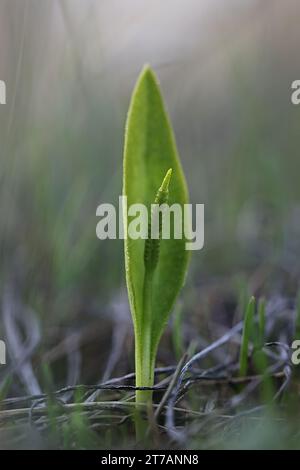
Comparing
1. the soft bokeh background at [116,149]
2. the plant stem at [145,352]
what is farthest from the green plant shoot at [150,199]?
the soft bokeh background at [116,149]

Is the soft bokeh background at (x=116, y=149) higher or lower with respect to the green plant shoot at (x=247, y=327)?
higher

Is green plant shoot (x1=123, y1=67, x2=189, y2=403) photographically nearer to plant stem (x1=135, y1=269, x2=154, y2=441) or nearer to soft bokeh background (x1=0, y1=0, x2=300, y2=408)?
plant stem (x1=135, y1=269, x2=154, y2=441)

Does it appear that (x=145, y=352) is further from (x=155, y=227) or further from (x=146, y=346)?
(x=155, y=227)

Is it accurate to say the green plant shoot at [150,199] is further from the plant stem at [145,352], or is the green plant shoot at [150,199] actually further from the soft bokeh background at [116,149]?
the soft bokeh background at [116,149]

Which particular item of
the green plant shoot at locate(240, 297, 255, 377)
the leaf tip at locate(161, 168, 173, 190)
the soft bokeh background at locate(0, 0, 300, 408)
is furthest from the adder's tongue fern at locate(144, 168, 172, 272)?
the soft bokeh background at locate(0, 0, 300, 408)

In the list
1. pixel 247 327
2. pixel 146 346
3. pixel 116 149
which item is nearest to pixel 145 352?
pixel 146 346
